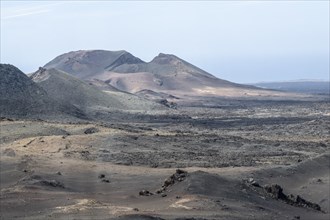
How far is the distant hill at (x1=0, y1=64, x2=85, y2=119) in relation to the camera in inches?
2367

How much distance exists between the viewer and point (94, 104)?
79.3 m

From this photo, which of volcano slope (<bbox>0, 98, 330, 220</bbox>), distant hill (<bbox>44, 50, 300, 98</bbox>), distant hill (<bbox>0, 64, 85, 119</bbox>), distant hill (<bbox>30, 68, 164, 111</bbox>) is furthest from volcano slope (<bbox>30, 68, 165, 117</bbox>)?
distant hill (<bbox>44, 50, 300, 98</bbox>)

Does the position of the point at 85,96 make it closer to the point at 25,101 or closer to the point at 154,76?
the point at 25,101

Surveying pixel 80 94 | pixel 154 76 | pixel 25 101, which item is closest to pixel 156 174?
pixel 25 101

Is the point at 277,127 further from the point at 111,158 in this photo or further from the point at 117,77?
the point at 117,77

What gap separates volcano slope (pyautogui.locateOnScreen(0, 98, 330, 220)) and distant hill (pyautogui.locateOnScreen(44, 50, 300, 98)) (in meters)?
68.0

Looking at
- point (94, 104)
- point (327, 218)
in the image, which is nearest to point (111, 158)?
point (327, 218)

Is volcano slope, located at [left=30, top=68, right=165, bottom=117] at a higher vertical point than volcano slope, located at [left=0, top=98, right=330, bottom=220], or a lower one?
higher

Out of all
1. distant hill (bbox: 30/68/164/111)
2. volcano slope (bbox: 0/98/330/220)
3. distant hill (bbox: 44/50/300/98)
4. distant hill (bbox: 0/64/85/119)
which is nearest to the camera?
volcano slope (bbox: 0/98/330/220)

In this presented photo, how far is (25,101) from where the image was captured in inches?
2454

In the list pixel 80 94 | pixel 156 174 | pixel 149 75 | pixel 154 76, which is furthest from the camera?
pixel 154 76

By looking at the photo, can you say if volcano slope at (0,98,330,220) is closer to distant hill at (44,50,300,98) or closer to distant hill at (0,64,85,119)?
distant hill at (0,64,85,119)

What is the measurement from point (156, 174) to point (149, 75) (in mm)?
101912

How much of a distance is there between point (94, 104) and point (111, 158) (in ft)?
137
